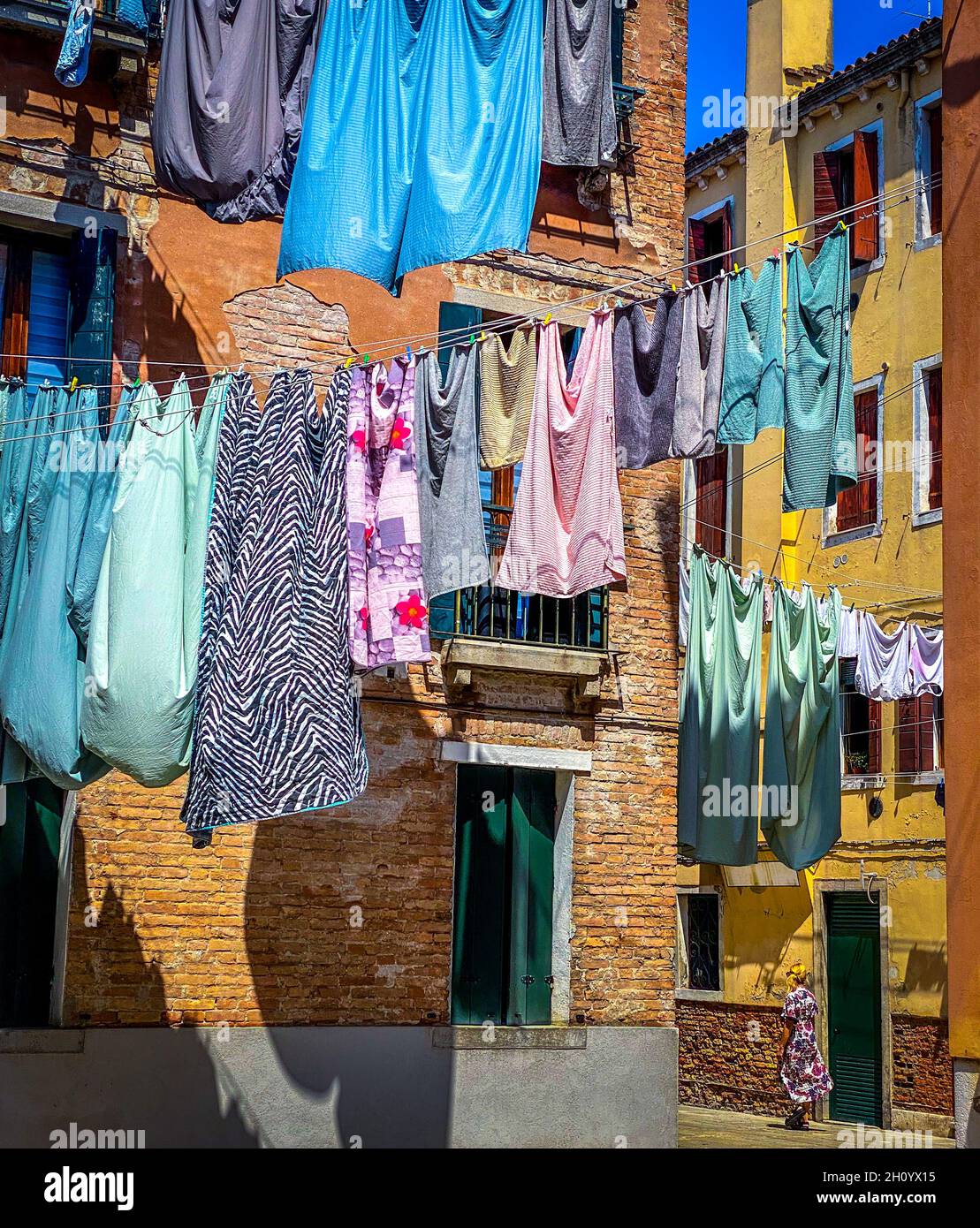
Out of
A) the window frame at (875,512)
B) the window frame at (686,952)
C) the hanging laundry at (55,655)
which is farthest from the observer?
the window frame at (686,952)

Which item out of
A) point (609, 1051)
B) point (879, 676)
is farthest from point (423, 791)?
point (879, 676)

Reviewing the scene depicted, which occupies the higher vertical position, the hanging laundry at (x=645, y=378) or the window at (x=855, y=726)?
the hanging laundry at (x=645, y=378)

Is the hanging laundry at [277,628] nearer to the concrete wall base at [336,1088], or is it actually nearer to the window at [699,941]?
the concrete wall base at [336,1088]

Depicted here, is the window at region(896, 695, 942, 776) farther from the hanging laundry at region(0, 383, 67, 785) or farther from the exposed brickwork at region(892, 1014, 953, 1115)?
the hanging laundry at region(0, 383, 67, 785)

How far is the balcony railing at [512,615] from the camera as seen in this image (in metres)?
12.4

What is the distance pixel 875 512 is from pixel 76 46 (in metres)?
13.2

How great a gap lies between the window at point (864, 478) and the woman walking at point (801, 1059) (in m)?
6.13

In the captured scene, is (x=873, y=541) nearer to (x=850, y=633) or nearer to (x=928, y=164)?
(x=850, y=633)

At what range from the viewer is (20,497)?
9.45 metres

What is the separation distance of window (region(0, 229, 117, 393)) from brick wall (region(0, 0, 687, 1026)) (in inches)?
10.2

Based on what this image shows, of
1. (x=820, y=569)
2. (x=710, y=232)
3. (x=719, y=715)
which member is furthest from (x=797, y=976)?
(x=710, y=232)

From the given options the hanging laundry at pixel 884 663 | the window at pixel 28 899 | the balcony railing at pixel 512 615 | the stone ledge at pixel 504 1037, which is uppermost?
the hanging laundry at pixel 884 663

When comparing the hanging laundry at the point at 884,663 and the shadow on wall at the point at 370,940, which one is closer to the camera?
the shadow on wall at the point at 370,940

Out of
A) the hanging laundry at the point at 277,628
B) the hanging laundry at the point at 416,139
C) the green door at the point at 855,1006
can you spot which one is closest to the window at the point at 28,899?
the hanging laundry at the point at 277,628
